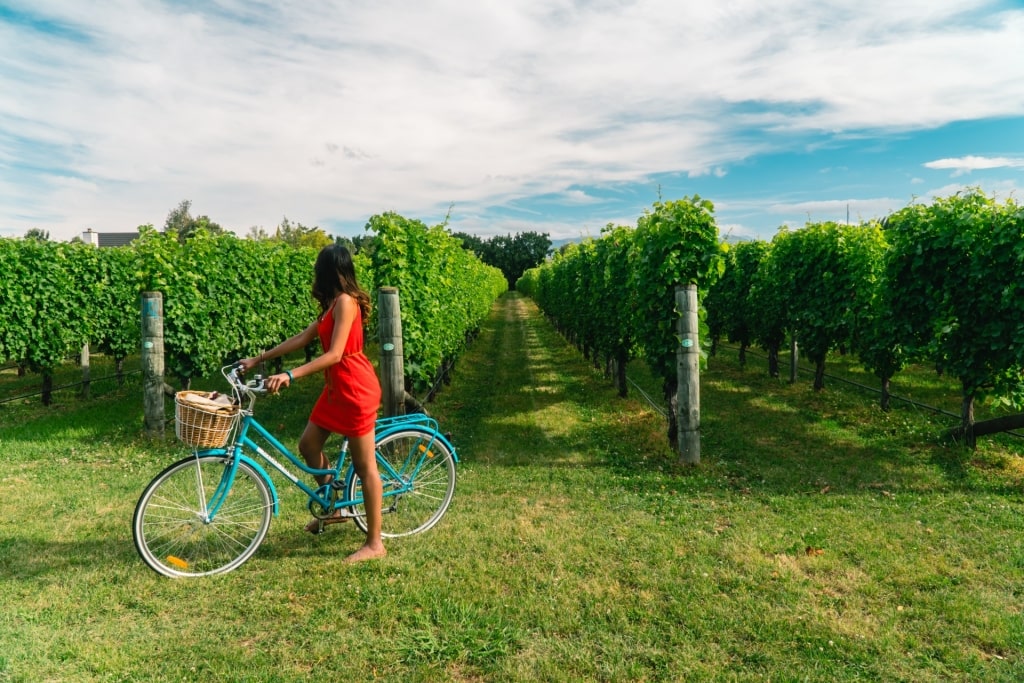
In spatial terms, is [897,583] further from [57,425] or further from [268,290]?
[268,290]

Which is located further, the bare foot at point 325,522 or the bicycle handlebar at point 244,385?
the bare foot at point 325,522

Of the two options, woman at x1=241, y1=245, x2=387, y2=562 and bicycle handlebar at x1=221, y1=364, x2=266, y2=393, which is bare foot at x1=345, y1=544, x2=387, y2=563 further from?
bicycle handlebar at x1=221, y1=364, x2=266, y2=393

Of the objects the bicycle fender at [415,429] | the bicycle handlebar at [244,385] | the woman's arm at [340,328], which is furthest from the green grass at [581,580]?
the woman's arm at [340,328]

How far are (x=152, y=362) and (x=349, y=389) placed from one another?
554 centimetres

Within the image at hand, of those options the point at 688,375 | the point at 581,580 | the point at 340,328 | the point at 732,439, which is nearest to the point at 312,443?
the point at 340,328

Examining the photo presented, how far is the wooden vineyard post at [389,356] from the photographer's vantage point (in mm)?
6473

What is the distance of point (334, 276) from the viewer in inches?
152

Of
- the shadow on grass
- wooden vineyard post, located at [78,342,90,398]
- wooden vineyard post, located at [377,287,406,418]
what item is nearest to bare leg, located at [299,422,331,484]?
wooden vineyard post, located at [377,287,406,418]

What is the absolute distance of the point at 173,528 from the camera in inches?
162

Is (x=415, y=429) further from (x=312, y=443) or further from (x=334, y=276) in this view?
(x=334, y=276)

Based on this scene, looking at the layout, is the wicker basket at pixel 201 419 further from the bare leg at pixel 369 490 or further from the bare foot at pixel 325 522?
the bare foot at pixel 325 522

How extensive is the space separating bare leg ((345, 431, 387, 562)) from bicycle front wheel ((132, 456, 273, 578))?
0.62 meters

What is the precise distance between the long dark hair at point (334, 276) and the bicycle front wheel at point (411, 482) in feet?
3.66

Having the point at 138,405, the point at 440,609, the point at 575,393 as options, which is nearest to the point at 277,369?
the point at 138,405
